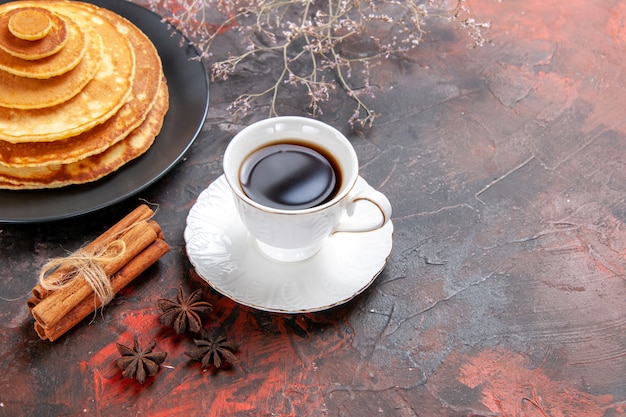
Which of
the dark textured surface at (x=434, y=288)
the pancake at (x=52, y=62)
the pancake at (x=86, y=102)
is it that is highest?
the pancake at (x=52, y=62)

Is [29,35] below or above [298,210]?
above

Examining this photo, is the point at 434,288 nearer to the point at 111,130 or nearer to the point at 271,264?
the point at 271,264

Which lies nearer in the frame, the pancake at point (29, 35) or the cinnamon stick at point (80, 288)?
the cinnamon stick at point (80, 288)

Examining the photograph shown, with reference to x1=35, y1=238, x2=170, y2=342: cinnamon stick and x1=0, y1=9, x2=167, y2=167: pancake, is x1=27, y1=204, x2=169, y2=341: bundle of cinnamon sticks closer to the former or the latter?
x1=35, y1=238, x2=170, y2=342: cinnamon stick

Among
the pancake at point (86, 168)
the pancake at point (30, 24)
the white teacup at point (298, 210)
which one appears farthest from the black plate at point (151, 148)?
the pancake at point (30, 24)

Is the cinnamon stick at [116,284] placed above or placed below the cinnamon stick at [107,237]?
below

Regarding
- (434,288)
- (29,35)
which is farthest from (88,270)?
(434,288)

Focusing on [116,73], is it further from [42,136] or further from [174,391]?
[174,391]

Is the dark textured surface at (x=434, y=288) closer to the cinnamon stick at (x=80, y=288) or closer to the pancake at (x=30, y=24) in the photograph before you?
the cinnamon stick at (x=80, y=288)
